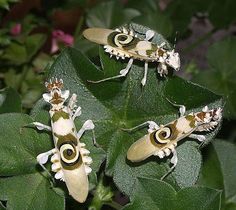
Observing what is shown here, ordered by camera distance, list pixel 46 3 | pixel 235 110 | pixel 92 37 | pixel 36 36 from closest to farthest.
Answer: pixel 92 37 < pixel 235 110 < pixel 36 36 < pixel 46 3

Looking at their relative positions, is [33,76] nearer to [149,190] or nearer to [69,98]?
[69,98]

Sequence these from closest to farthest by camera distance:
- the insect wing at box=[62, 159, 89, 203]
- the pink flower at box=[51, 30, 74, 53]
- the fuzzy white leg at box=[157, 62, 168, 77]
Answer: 1. the insect wing at box=[62, 159, 89, 203]
2. the fuzzy white leg at box=[157, 62, 168, 77]
3. the pink flower at box=[51, 30, 74, 53]

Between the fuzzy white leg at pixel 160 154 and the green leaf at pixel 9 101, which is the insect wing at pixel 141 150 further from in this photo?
the green leaf at pixel 9 101

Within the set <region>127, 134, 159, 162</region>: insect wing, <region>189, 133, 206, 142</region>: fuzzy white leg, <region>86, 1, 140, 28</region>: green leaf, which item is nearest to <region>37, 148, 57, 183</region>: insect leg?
<region>127, 134, 159, 162</region>: insect wing

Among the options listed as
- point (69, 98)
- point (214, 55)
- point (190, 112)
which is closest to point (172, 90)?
point (190, 112)

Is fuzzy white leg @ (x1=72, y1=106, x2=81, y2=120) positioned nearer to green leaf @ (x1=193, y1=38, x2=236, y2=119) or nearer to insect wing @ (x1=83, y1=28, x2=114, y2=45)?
insect wing @ (x1=83, y1=28, x2=114, y2=45)

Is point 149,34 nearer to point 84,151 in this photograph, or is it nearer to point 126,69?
point 126,69
